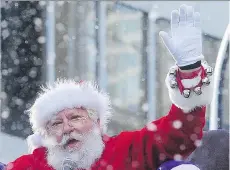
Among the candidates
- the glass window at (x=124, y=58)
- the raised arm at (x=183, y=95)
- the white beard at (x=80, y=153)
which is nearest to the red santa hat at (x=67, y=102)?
the white beard at (x=80, y=153)

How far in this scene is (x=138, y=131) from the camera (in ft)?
10.9

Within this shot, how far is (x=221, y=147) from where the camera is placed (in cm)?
334

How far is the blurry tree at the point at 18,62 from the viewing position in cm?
772

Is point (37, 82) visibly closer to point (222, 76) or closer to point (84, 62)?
point (84, 62)

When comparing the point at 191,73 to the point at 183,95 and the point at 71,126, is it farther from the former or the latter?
the point at 71,126

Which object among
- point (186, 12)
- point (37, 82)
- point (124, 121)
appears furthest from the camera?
point (124, 121)

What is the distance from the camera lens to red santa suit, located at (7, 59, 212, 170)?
3.06m

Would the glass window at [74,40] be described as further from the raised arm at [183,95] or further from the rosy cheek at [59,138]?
the raised arm at [183,95]

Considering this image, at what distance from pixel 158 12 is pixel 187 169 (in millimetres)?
7076

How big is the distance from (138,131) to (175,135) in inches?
10.6

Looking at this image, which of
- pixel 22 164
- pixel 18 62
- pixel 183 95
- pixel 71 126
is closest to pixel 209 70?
pixel 183 95

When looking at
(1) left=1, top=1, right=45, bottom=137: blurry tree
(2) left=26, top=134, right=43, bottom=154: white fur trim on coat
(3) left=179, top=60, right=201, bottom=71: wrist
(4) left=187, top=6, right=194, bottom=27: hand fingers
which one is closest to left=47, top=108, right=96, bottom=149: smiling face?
(2) left=26, top=134, right=43, bottom=154: white fur trim on coat

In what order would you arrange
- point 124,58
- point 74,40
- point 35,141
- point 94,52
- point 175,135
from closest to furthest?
1. point 175,135
2. point 35,141
3. point 74,40
4. point 94,52
5. point 124,58

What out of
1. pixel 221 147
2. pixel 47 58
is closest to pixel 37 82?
pixel 47 58
